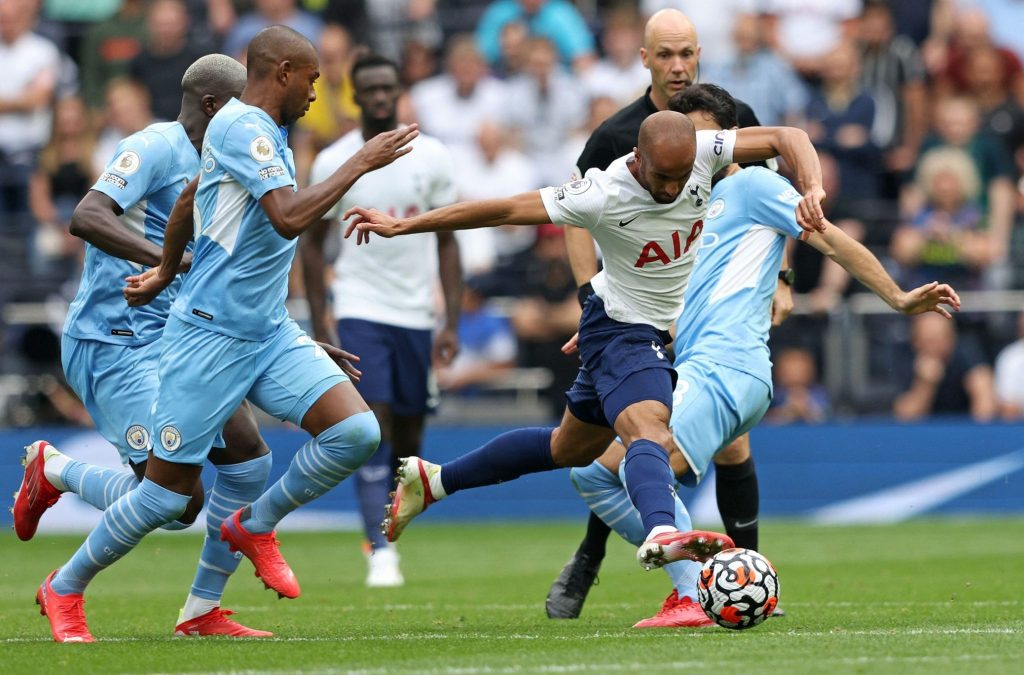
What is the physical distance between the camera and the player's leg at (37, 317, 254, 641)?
7.19 metres

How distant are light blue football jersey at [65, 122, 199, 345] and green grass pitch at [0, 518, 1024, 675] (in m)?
1.43

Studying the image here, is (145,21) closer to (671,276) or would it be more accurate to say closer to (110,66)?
(110,66)

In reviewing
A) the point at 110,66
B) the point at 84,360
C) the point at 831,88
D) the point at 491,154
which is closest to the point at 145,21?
the point at 110,66

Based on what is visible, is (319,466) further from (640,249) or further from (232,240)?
(640,249)

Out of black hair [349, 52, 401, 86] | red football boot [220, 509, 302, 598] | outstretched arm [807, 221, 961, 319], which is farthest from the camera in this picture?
black hair [349, 52, 401, 86]

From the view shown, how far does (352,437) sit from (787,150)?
2.28m

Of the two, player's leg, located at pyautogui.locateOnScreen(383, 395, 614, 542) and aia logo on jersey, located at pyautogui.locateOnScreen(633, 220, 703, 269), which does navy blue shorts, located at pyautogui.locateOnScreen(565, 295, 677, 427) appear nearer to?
player's leg, located at pyautogui.locateOnScreen(383, 395, 614, 542)

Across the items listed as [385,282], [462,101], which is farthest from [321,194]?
[462,101]

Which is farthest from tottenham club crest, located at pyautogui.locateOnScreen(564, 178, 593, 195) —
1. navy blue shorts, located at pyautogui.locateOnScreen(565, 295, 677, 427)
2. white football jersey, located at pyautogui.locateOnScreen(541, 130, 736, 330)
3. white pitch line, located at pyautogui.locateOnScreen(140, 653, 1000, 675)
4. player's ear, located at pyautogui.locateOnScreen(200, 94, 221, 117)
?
white pitch line, located at pyautogui.locateOnScreen(140, 653, 1000, 675)

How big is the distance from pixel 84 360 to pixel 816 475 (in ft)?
30.0

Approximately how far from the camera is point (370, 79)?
1104 cm

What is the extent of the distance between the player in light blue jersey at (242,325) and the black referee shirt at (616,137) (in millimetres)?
2241

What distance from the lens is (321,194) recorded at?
6.94 meters

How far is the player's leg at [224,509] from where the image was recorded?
7.78 m
